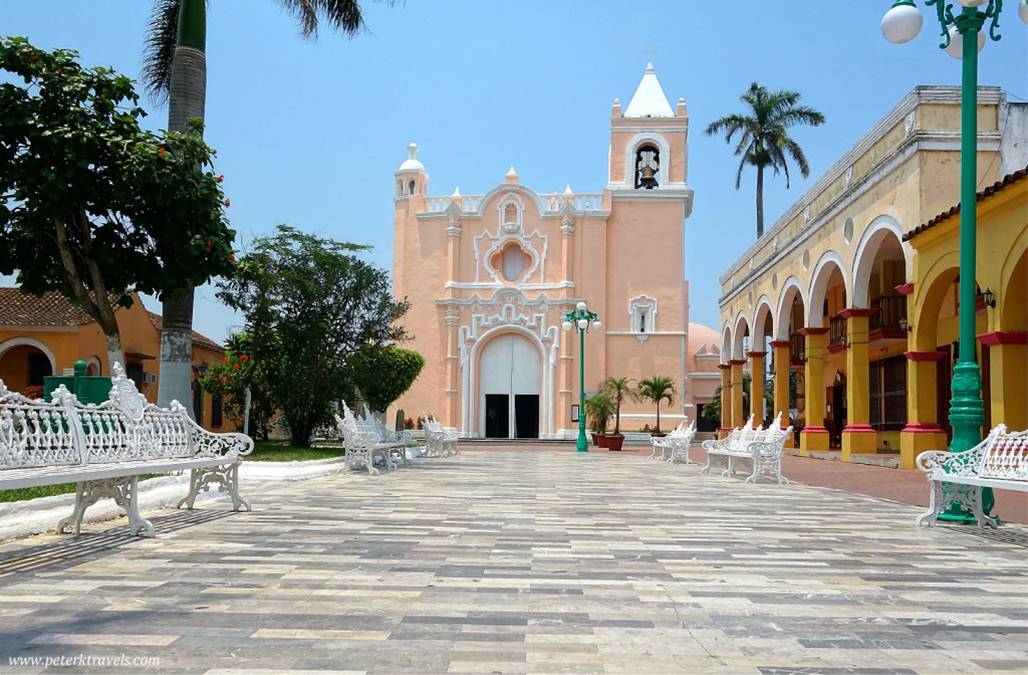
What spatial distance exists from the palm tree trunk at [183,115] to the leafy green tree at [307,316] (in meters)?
4.58

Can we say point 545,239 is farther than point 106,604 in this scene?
Yes

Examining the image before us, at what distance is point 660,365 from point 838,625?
37583 mm

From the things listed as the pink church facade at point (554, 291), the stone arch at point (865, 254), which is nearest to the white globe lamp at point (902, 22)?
the stone arch at point (865, 254)

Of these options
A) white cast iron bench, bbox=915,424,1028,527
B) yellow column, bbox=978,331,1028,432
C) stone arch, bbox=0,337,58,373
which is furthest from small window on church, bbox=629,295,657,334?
white cast iron bench, bbox=915,424,1028,527

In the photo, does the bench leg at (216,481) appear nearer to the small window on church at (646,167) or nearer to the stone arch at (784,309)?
the stone arch at (784,309)

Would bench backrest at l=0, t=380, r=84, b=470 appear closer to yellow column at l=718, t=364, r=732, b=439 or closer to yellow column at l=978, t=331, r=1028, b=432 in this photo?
yellow column at l=978, t=331, r=1028, b=432

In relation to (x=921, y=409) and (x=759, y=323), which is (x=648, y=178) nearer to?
(x=759, y=323)

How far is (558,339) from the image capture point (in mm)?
41531

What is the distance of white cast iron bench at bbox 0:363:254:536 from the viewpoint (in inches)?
223

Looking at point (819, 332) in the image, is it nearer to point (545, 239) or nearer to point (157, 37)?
point (157, 37)

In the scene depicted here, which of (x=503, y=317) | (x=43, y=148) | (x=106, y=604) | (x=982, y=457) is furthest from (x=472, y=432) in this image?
(x=106, y=604)

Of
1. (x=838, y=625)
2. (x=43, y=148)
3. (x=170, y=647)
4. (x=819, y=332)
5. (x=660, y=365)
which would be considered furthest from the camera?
(x=660, y=365)

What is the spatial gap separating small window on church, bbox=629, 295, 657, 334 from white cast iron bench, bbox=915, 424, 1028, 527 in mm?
33433

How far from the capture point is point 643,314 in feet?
138
